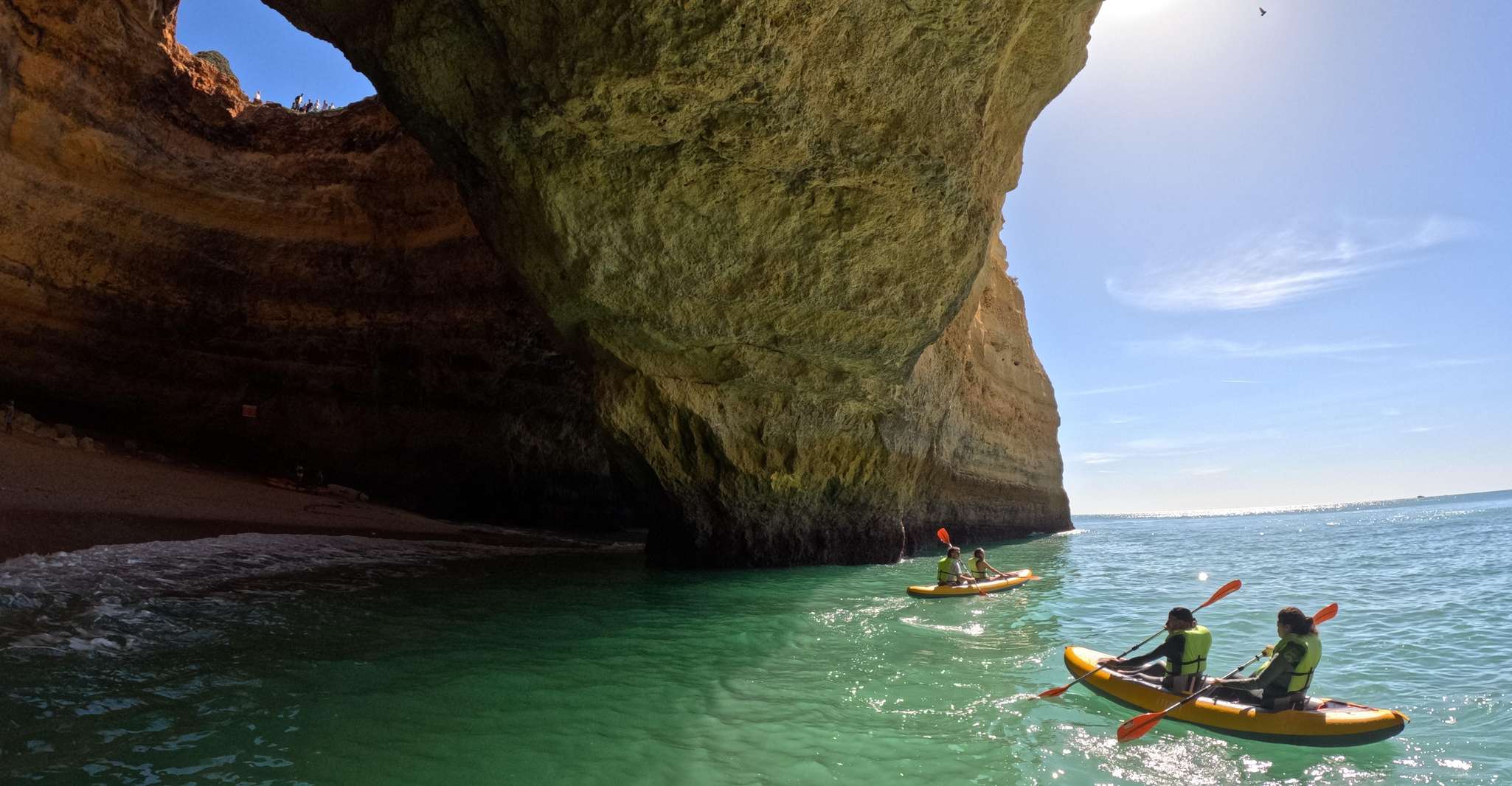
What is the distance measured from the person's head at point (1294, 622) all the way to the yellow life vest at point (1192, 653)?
1.69 ft

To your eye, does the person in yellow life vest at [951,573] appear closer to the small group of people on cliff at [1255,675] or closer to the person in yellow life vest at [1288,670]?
the small group of people on cliff at [1255,675]

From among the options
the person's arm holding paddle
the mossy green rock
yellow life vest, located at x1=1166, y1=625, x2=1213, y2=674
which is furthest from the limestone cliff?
yellow life vest, located at x1=1166, y1=625, x2=1213, y2=674

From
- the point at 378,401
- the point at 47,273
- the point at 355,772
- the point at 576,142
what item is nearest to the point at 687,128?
the point at 576,142

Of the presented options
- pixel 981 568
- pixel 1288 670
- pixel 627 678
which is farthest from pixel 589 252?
pixel 1288 670

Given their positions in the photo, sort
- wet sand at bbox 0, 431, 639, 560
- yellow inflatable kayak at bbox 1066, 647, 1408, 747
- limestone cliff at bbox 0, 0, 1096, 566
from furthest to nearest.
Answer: wet sand at bbox 0, 431, 639, 560 < limestone cliff at bbox 0, 0, 1096, 566 < yellow inflatable kayak at bbox 1066, 647, 1408, 747

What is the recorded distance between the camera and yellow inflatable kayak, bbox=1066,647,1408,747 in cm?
515

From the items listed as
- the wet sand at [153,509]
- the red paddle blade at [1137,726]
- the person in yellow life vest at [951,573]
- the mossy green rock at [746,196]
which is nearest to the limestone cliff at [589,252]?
the mossy green rock at [746,196]

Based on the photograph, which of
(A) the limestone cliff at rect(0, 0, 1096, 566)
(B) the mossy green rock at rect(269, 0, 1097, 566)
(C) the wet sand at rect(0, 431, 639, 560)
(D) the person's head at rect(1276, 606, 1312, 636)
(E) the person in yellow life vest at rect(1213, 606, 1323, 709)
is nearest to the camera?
(E) the person in yellow life vest at rect(1213, 606, 1323, 709)

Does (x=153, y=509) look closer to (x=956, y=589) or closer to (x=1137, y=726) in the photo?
(x=956, y=589)

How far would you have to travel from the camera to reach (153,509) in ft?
41.5

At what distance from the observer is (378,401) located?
66.4 feet

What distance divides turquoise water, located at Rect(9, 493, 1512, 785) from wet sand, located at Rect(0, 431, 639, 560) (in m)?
0.77

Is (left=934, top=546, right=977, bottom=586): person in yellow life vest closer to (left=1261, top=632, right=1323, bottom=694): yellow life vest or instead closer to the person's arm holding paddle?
the person's arm holding paddle

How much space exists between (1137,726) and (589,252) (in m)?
8.74
